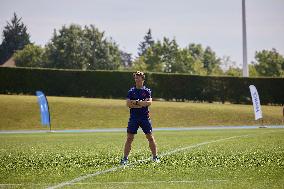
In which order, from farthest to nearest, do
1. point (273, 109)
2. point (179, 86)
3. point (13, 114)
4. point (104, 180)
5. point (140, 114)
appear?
point (179, 86), point (273, 109), point (13, 114), point (140, 114), point (104, 180)

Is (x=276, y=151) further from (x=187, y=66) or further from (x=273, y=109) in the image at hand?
(x=187, y=66)

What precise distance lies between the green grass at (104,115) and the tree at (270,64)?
49.8 metres

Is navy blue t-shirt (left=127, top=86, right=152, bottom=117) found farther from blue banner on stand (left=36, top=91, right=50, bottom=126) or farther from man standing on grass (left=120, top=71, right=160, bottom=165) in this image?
blue banner on stand (left=36, top=91, right=50, bottom=126)

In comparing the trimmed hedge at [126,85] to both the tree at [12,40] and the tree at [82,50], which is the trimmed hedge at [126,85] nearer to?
the tree at [82,50]

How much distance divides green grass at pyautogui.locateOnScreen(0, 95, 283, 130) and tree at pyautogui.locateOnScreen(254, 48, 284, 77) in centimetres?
4976

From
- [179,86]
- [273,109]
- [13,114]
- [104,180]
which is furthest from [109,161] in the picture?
[179,86]

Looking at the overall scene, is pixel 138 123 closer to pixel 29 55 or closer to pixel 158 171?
pixel 158 171

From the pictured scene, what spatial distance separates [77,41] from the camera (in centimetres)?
9631

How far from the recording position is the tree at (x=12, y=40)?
121m

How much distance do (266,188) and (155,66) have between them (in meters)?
83.6

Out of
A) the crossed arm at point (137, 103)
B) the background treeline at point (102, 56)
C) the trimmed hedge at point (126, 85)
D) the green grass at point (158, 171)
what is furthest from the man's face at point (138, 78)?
the background treeline at point (102, 56)

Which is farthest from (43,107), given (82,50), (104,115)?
(82,50)

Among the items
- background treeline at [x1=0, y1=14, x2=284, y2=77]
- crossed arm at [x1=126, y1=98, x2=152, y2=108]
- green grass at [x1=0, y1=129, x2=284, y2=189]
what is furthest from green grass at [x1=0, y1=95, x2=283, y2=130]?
background treeline at [x1=0, y1=14, x2=284, y2=77]

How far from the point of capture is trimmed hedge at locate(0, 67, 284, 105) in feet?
175
